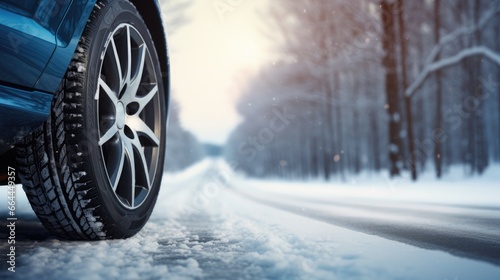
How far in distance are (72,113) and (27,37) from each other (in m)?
0.35

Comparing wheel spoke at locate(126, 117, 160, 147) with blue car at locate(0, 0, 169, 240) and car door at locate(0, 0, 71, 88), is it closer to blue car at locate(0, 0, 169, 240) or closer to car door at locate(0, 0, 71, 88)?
blue car at locate(0, 0, 169, 240)

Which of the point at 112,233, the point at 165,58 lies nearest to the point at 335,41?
the point at 165,58

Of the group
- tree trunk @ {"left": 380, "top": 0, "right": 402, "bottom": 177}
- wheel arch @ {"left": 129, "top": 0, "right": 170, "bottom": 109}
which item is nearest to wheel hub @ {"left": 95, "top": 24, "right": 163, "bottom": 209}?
wheel arch @ {"left": 129, "top": 0, "right": 170, "bottom": 109}

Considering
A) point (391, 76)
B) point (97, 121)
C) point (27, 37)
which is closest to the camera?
point (27, 37)

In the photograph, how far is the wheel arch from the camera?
110 inches

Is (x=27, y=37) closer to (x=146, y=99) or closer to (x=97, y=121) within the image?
(x=97, y=121)

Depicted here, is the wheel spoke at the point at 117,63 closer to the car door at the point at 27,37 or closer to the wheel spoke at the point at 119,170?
the wheel spoke at the point at 119,170

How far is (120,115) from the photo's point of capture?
2363 millimetres

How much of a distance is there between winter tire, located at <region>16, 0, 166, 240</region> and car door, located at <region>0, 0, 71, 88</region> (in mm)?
179

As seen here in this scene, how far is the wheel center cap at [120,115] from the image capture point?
2330 mm

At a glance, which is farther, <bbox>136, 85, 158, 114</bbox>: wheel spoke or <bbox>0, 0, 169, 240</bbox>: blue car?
<bbox>136, 85, 158, 114</bbox>: wheel spoke

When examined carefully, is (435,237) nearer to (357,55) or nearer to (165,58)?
(165,58)

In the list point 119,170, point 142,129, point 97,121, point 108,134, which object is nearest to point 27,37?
point 97,121

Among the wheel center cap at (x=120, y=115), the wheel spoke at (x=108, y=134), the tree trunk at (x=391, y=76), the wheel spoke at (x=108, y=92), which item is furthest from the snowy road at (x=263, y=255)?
the tree trunk at (x=391, y=76)
